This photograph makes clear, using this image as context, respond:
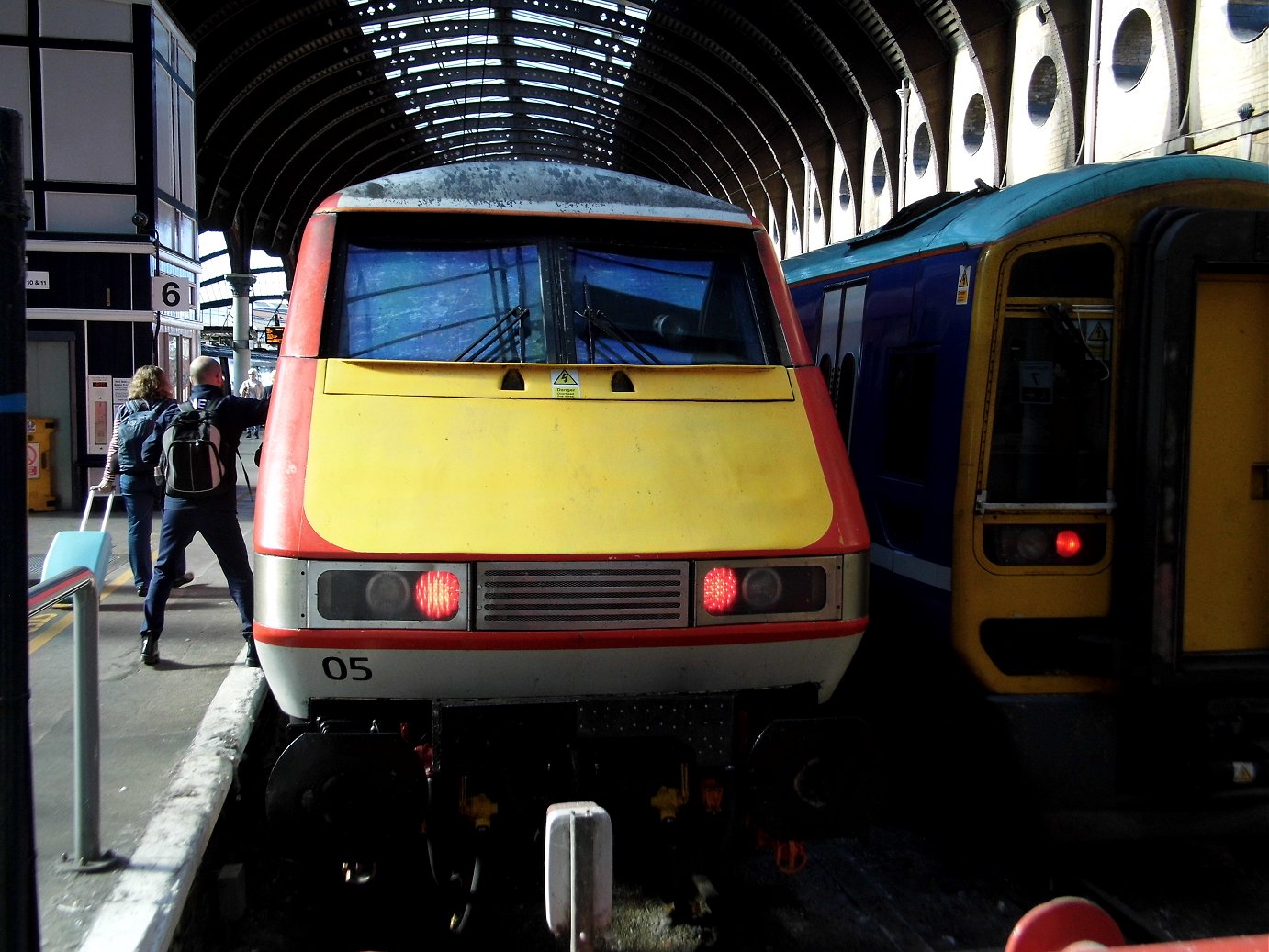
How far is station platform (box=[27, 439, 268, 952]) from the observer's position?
3.57 m

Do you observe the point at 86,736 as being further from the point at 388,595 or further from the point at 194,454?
the point at 194,454

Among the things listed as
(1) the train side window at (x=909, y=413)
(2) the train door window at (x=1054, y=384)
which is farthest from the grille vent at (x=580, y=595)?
(1) the train side window at (x=909, y=413)

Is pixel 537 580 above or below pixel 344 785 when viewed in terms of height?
Result: above

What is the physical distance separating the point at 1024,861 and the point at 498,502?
2867mm

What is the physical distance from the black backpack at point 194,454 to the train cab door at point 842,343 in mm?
3626

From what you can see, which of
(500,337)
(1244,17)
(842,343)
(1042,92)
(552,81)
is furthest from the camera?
(552,81)

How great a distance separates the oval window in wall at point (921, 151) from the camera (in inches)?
881

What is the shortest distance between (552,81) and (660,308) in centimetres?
3075

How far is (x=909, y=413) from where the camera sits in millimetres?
5227

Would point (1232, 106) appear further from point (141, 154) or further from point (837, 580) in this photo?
point (141, 154)

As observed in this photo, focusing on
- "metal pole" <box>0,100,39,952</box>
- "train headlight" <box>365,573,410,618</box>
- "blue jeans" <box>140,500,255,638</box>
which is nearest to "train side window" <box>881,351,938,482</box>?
"train headlight" <box>365,573,410,618</box>

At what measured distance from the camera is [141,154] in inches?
597

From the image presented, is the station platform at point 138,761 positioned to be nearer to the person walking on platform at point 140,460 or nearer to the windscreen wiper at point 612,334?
the person walking on platform at point 140,460

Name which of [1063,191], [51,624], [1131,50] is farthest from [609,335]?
[1131,50]
